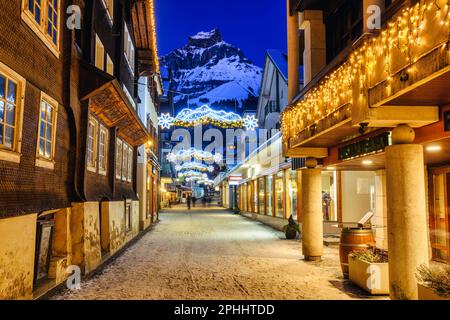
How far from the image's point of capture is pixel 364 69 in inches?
292

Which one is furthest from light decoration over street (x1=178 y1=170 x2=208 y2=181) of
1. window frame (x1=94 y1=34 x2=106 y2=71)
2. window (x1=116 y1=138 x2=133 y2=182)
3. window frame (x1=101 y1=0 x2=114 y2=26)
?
window frame (x1=94 y1=34 x2=106 y2=71)

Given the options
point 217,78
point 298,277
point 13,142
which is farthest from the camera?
point 217,78

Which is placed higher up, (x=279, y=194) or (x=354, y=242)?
(x=279, y=194)

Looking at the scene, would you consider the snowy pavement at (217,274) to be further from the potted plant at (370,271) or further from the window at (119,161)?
the window at (119,161)

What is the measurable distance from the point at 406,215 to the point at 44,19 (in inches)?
305

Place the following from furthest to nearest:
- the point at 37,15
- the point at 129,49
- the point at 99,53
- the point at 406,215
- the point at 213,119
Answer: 1. the point at 213,119
2. the point at 129,49
3. the point at 99,53
4. the point at 37,15
5. the point at 406,215

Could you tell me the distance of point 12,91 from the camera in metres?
6.95

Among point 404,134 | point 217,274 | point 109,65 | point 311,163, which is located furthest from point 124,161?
point 404,134

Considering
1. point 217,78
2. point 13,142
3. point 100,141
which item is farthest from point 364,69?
point 217,78

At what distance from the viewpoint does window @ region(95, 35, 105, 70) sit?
13.2 meters

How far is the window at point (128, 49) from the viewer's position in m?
18.7

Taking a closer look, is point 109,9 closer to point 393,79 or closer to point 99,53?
point 99,53

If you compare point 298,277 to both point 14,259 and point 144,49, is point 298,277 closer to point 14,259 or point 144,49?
point 14,259
